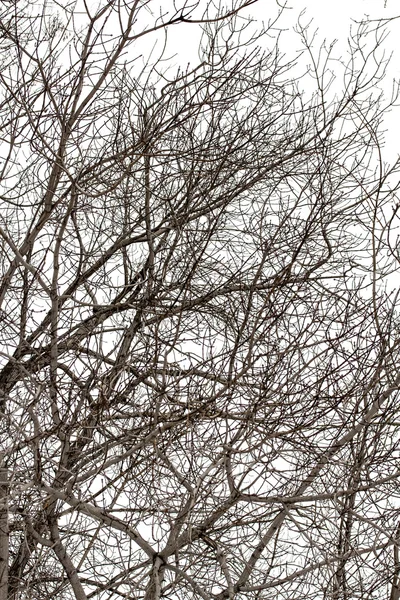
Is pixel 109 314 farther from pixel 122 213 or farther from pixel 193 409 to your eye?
pixel 193 409

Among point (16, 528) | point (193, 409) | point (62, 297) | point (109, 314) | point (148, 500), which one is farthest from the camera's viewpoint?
point (109, 314)

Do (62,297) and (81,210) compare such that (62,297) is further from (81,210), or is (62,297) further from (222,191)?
(222,191)

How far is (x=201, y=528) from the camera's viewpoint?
641 centimetres

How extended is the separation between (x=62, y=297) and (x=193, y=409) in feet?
5.17

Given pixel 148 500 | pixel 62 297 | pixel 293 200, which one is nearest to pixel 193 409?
pixel 148 500

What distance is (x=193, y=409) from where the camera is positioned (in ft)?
20.0

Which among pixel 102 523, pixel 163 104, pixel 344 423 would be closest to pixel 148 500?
pixel 102 523

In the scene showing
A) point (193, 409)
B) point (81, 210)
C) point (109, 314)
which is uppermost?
point (81, 210)

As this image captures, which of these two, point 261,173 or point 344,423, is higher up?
point 261,173

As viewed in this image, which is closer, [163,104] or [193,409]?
[193,409]

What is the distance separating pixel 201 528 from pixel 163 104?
3272 mm

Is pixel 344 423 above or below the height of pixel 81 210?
below

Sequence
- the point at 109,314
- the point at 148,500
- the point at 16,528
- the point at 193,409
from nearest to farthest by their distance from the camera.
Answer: the point at 193,409
the point at 148,500
the point at 16,528
the point at 109,314

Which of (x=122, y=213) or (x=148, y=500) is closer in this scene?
(x=148, y=500)
